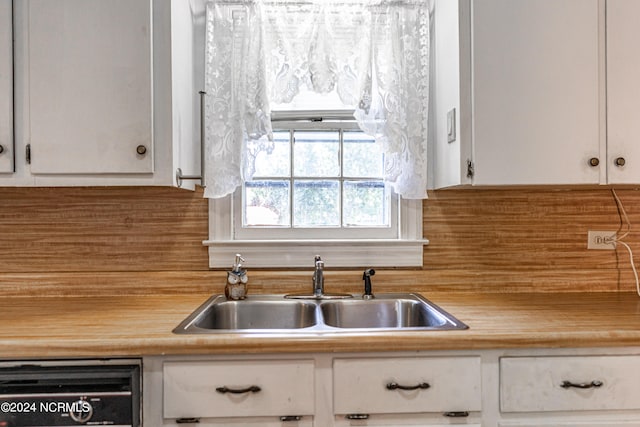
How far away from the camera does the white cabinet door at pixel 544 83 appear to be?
148cm

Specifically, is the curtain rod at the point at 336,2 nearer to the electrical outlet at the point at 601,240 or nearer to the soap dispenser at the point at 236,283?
the soap dispenser at the point at 236,283

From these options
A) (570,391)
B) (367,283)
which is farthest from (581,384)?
(367,283)

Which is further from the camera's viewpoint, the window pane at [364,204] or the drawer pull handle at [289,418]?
the window pane at [364,204]

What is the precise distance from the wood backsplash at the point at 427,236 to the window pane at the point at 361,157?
278mm

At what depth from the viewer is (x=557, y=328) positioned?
4.18ft

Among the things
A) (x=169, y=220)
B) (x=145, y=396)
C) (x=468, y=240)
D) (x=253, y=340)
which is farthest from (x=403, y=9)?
(x=145, y=396)

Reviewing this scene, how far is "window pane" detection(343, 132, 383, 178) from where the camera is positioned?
1.94 meters

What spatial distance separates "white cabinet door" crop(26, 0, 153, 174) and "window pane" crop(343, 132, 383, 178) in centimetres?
84

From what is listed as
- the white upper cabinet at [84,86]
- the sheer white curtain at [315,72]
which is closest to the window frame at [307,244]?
the sheer white curtain at [315,72]

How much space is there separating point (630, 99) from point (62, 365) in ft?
6.28

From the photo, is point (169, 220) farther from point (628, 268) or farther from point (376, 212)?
point (628, 268)

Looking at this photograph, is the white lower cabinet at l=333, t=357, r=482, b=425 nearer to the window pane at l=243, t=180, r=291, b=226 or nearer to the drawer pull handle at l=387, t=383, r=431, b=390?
the drawer pull handle at l=387, t=383, r=431, b=390

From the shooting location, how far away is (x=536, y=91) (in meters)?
1.48

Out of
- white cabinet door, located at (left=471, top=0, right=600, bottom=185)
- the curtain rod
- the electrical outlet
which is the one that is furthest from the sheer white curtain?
the electrical outlet
